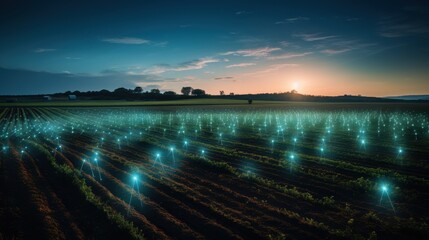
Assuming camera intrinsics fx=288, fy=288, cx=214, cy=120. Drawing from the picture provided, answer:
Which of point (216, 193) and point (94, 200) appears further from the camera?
point (216, 193)

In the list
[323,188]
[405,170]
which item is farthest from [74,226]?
[405,170]

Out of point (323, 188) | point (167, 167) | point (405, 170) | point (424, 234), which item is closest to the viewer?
point (424, 234)

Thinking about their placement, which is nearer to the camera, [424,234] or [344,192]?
[424,234]

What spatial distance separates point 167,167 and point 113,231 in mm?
6199

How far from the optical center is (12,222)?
7.86 meters

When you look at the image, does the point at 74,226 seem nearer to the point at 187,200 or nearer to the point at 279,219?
the point at 187,200

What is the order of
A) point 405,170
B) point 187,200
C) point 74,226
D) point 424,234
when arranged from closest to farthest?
point 424,234, point 74,226, point 187,200, point 405,170

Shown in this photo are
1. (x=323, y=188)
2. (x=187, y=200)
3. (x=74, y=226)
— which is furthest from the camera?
(x=323, y=188)

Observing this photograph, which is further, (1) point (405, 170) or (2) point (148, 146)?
(2) point (148, 146)

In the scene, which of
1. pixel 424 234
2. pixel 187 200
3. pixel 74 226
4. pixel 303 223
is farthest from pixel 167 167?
pixel 424 234

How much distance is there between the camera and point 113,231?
7.38m

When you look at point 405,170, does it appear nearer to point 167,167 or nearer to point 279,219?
point 279,219

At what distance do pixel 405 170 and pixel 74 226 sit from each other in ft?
42.7

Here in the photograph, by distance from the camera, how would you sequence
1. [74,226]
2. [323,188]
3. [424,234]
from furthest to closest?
[323,188] < [74,226] < [424,234]
